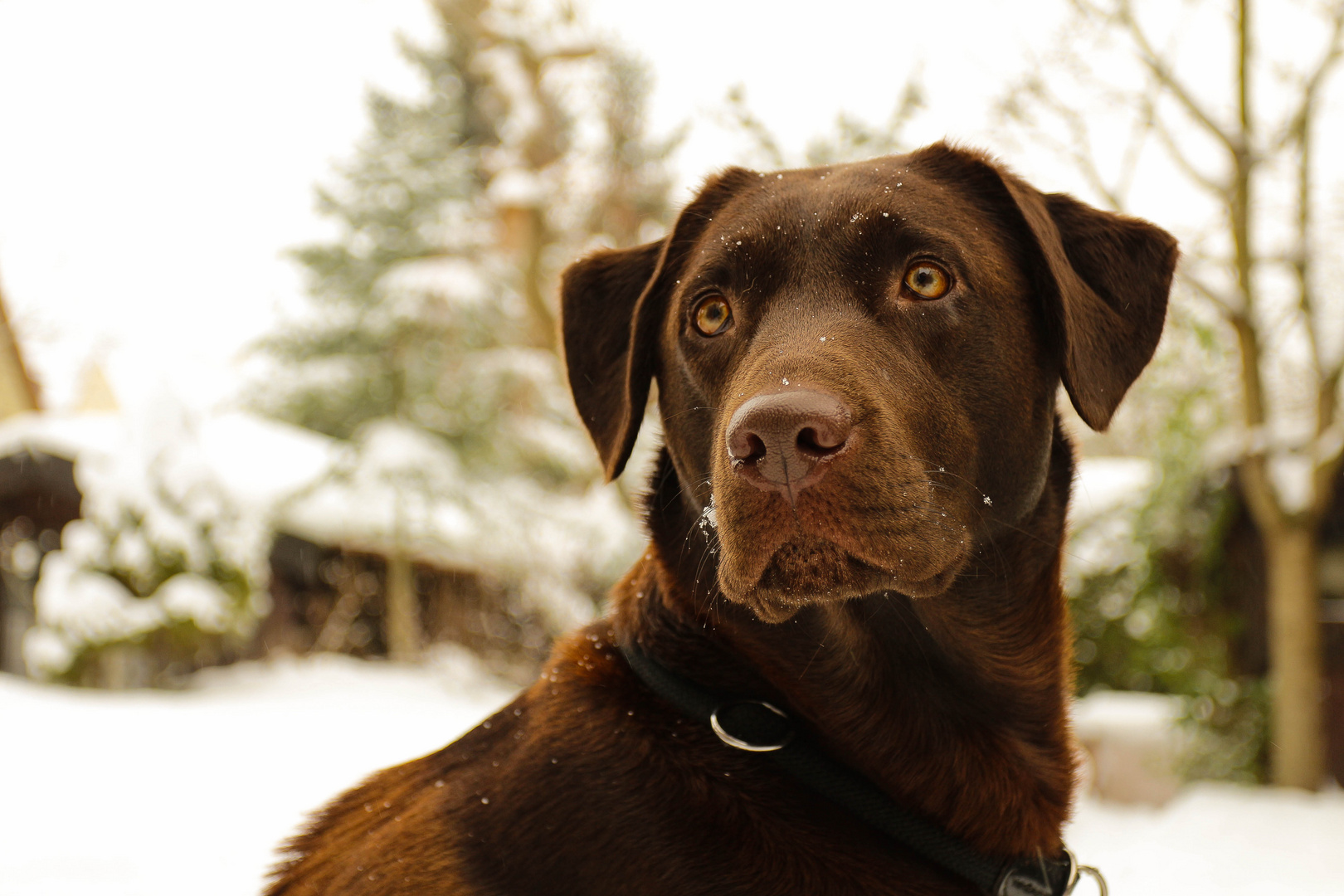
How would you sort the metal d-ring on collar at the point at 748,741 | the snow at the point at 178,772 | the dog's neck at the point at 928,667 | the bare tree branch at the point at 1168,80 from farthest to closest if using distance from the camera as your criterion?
the bare tree branch at the point at 1168,80 < the snow at the point at 178,772 < the dog's neck at the point at 928,667 < the metal d-ring on collar at the point at 748,741

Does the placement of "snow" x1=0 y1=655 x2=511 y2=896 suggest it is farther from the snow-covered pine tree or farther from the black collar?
the snow-covered pine tree

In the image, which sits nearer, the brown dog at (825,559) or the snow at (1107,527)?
the brown dog at (825,559)

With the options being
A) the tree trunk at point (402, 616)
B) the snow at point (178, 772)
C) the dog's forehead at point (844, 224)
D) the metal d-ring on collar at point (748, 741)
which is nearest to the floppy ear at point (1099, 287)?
the dog's forehead at point (844, 224)

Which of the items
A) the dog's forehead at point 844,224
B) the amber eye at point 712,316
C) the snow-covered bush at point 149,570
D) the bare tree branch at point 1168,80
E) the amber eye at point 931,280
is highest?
the bare tree branch at point 1168,80

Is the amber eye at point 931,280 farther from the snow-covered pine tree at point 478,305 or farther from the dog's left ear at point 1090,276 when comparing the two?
the snow-covered pine tree at point 478,305

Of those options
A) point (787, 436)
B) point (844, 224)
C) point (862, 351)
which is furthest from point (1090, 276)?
point (787, 436)

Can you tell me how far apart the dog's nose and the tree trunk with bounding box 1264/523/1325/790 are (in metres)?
6.83

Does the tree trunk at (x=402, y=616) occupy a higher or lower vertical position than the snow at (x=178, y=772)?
lower

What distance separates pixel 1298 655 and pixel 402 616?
487 inches

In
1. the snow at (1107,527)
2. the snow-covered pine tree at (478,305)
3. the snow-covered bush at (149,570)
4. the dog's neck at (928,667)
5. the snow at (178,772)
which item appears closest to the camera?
the dog's neck at (928,667)

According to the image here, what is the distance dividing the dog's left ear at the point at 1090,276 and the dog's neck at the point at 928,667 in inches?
10.7

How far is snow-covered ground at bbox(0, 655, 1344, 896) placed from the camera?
4.41m

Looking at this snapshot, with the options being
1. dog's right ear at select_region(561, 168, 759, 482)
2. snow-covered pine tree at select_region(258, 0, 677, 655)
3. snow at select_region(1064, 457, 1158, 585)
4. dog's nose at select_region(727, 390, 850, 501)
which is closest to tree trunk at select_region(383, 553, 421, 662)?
snow-covered pine tree at select_region(258, 0, 677, 655)

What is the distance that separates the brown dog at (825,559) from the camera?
1.71 meters
